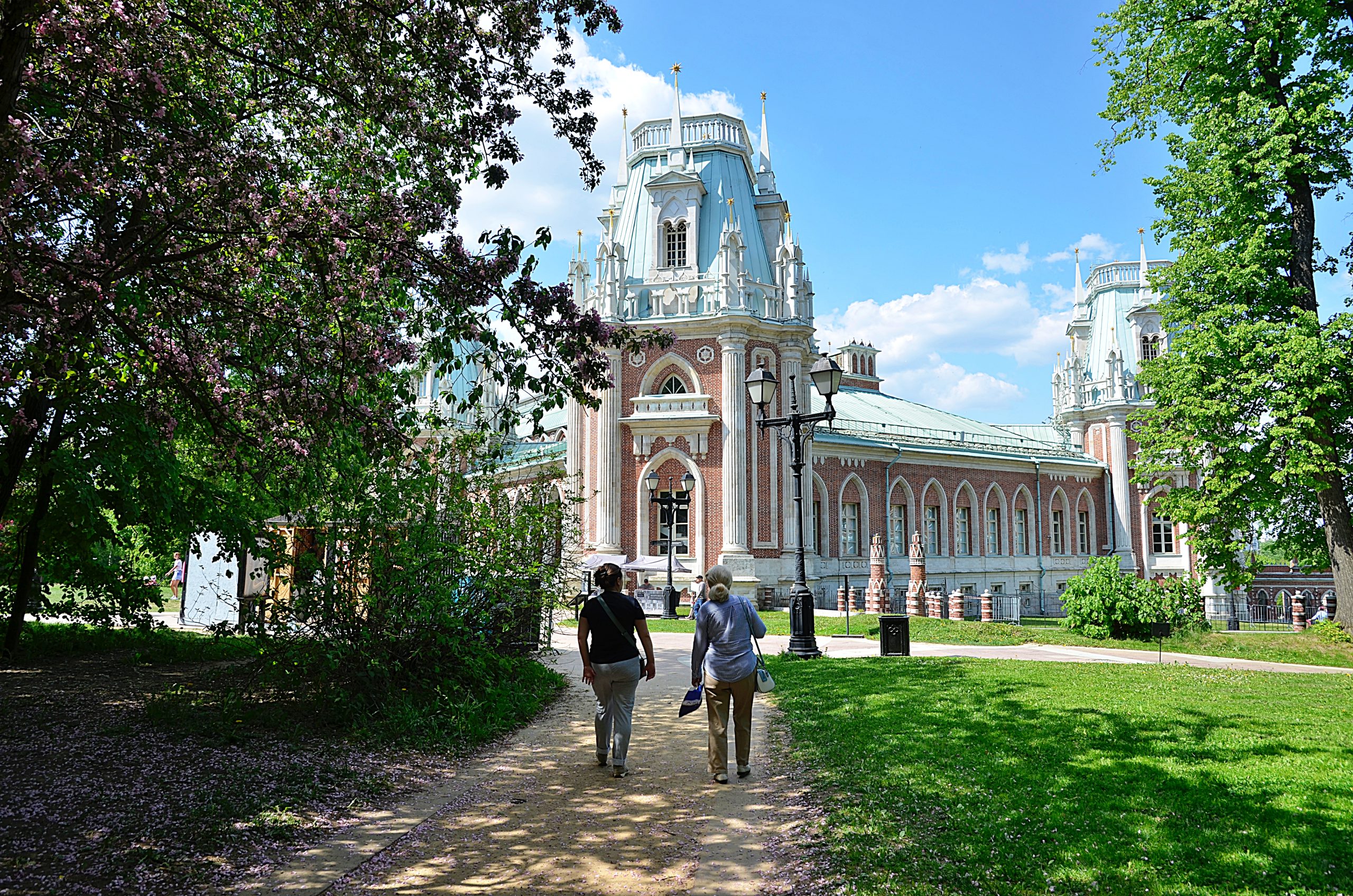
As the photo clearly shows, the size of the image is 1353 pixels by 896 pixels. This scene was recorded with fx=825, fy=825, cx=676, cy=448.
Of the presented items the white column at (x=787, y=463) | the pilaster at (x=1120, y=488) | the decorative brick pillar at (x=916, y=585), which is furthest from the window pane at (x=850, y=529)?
the pilaster at (x=1120, y=488)

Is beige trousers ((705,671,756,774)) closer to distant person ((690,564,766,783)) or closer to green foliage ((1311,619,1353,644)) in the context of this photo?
distant person ((690,564,766,783))

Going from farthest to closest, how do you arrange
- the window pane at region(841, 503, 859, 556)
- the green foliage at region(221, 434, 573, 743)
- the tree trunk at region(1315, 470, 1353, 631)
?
1. the window pane at region(841, 503, 859, 556)
2. the tree trunk at region(1315, 470, 1353, 631)
3. the green foliage at region(221, 434, 573, 743)

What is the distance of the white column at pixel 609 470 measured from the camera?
2919cm

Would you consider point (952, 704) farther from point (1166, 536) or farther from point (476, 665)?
point (1166, 536)

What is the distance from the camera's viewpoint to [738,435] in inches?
1152

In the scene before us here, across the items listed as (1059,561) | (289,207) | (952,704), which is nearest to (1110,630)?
(952,704)

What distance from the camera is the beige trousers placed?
257 inches

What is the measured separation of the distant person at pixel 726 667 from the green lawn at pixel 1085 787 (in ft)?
2.34

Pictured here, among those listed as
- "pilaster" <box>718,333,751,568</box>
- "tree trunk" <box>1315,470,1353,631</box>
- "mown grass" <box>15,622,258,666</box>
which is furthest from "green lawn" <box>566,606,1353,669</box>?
"mown grass" <box>15,622,258,666</box>

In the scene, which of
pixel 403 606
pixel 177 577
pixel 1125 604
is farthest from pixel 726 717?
pixel 177 577

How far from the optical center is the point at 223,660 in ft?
38.1

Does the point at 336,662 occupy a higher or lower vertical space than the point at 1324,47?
lower

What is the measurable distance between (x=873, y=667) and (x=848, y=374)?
45412mm

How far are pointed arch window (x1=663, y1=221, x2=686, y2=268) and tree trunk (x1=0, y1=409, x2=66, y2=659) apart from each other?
78.5ft
